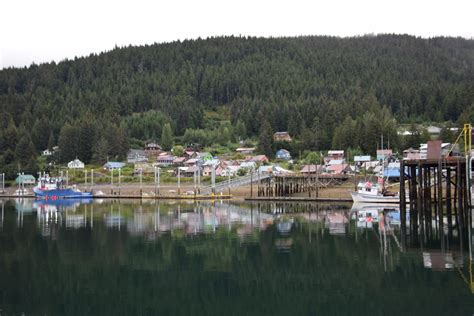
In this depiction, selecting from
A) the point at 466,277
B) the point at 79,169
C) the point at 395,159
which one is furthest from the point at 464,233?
the point at 79,169

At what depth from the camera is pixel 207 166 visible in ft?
372

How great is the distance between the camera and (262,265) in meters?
30.1

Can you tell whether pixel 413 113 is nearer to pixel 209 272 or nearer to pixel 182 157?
pixel 182 157

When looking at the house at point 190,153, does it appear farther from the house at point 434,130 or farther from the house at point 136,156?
the house at point 434,130

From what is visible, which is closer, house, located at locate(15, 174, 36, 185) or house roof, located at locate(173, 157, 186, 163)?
house, located at locate(15, 174, 36, 185)

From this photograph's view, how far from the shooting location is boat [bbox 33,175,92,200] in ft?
305

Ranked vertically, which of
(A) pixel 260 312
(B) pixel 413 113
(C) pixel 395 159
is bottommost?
(A) pixel 260 312

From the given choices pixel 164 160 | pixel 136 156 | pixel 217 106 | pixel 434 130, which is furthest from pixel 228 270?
pixel 217 106

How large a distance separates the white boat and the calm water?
56.2 ft

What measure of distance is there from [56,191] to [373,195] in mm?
49152

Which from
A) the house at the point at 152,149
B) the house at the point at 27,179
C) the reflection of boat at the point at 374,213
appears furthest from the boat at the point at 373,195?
the house at the point at 152,149

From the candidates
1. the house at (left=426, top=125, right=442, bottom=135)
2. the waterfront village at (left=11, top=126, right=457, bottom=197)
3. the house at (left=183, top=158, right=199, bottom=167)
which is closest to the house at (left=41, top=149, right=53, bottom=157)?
the waterfront village at (left=11, top=126, right=457, bottom=197)

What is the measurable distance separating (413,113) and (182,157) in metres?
56.3

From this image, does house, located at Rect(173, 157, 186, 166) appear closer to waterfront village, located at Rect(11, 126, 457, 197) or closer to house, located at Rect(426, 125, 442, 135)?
waterfront village, located at Rect(11, 126, 457, 197)
